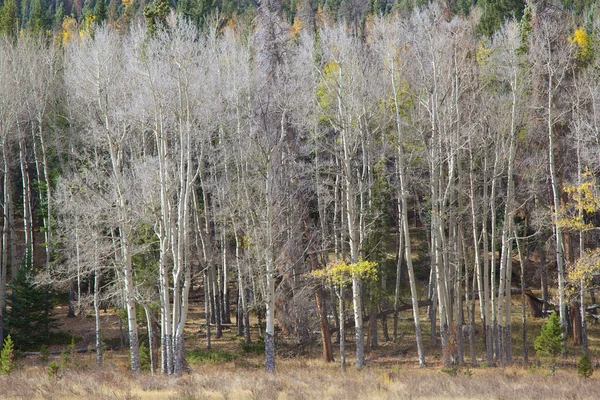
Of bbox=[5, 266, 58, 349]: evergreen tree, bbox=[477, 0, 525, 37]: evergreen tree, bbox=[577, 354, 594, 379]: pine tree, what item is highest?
bbox=[477, 0, 525, 37]: evergreen tree

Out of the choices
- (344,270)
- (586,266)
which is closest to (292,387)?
(344,270)

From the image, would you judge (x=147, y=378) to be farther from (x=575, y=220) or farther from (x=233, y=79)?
(x=575, y=220)

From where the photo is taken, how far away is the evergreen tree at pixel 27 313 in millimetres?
23219

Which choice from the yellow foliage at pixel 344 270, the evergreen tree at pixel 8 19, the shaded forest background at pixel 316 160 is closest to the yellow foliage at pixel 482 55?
the shaded forest background at pixel 316 160

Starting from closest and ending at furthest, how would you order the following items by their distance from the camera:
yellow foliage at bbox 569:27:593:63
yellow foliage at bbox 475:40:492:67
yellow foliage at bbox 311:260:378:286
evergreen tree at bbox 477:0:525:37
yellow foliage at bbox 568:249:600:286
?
yellow foliage at bbox 568:249:600:286, yellow foliage at bbox 311:260:378:286, yellow foliage at bbox 475:40:492:67, yellow foliage at bbox 569:27:593:63, evergreen tree at bbox 477:0:525:37

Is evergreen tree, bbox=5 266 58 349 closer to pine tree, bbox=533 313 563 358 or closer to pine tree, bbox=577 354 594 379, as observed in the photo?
pine tree, bbox=533 313 563 358

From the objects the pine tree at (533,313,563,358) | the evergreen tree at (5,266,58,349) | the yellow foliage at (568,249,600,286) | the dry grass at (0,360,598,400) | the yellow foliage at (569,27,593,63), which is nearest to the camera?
the dry grass at (0,360,598,400)

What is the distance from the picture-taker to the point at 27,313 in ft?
77.2

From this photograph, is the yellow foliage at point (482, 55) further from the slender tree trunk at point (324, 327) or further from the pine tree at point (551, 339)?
the slender tree trunk at point (324, 327)

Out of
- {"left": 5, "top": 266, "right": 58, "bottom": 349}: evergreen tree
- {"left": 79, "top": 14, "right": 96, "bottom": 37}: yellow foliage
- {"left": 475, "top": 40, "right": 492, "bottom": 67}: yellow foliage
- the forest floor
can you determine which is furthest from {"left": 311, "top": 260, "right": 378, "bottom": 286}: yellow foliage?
{"left": 79, "top": 14, "right": 96, "bottom": 37}: yellow foliage

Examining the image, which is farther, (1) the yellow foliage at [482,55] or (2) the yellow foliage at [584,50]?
(2) the yellow foliage at [584,50]

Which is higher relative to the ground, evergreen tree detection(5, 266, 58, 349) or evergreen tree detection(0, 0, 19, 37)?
evergreen tree detection(0, 0, 19, 37)

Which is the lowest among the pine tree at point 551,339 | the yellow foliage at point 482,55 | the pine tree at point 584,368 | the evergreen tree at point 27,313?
the pine tree at point 584,368

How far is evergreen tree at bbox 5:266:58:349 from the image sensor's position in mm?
23219
